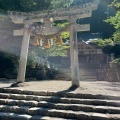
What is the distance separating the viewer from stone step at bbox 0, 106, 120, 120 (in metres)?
4.93

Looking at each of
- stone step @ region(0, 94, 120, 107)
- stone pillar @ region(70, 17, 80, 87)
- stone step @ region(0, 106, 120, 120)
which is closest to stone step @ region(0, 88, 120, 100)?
stone step @ region(0, 94, 120, 107)

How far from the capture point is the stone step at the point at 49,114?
16.2 feet

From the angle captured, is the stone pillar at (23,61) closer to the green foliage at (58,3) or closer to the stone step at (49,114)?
the stone step at (49,114)

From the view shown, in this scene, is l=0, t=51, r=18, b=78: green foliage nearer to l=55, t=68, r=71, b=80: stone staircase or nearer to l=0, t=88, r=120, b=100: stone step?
l=55, t=68, r=71, b=80: stone staircase

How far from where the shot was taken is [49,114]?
17.7 feet

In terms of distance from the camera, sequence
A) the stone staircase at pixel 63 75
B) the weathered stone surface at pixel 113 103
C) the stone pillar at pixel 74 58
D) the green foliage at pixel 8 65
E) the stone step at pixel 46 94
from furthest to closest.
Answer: the stone staircase at pixel 63 75 → the green foliage at pixel 8 65 → the stone pillar at pixel 74 58 → the stone step at pixel 46 94 → the weathered stone surface at pixel 113 103

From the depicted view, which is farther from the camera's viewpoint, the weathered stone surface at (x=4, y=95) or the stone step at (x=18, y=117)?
the weathered stone surface at (x=4, y=95)

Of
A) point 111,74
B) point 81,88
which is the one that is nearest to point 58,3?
point 111,74

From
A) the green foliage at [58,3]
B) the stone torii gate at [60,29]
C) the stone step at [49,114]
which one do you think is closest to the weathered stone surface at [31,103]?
the stone step at [49,114]

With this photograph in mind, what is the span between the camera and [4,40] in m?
15.5

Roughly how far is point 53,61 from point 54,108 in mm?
20885

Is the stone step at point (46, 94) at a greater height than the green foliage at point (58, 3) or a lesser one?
lesser

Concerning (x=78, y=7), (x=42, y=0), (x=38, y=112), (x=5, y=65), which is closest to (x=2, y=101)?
(x=38, y=112)

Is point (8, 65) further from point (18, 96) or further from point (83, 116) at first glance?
point (83, 116)
